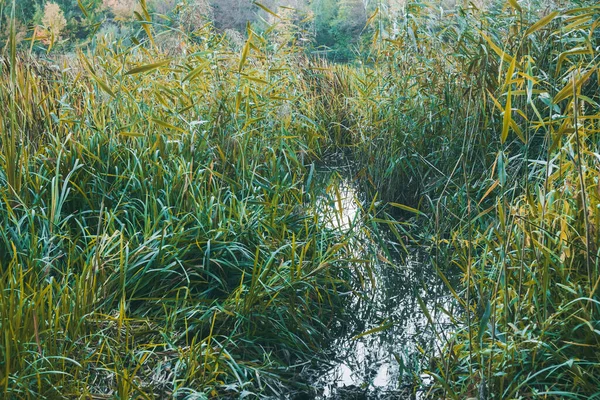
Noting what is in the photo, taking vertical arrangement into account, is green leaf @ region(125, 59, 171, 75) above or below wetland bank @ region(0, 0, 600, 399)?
above

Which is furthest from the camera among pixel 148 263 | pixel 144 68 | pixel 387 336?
pixel 387 336

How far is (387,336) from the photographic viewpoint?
2.07 meters

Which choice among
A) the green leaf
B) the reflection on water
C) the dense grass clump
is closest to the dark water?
the reflection on water

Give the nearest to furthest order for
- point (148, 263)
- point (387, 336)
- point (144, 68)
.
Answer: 1. point (144, 68)
2. point (148, 263)
3. point (387, 336)

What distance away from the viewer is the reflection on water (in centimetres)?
177

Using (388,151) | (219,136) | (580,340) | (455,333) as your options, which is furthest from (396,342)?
(388,151)

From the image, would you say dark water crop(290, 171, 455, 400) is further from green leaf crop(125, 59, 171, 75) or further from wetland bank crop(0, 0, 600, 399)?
green leaf crop(125, 59, 171, 75)

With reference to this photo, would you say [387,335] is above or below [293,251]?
below

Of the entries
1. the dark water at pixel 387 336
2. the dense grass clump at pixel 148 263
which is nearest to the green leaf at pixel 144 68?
the dense grass clump at pixel 148 263

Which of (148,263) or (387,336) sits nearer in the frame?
(148,263)

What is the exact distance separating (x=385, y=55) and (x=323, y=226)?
59.0 inches

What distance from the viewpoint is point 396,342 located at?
2.03m

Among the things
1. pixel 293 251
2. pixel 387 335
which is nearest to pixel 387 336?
pixel 387 335

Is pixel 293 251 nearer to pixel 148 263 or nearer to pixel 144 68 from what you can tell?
pixel 148 263
